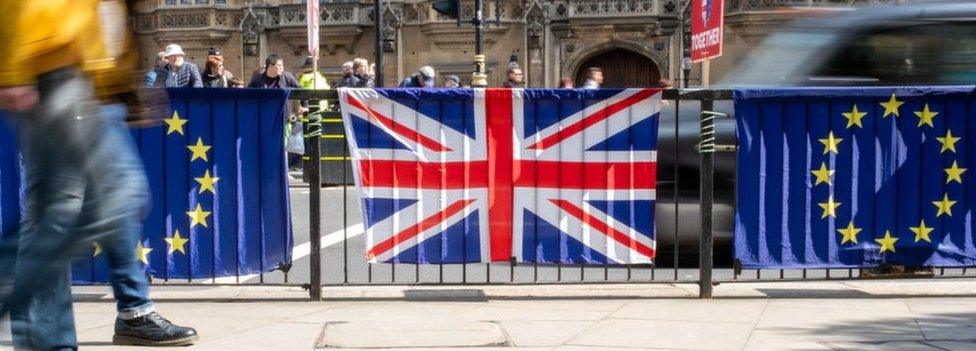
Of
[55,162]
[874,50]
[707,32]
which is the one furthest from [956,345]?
[707,32]

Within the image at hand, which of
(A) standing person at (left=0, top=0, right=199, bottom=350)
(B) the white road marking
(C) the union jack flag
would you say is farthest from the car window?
(A) standing person at (left=0, top=0, right=199, bottom=350)

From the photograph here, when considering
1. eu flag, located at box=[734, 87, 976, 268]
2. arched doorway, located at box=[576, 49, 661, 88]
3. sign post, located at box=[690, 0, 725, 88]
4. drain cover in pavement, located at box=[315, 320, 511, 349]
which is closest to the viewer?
drain cover in pavement, located at box=[315, 320, 511, 349]

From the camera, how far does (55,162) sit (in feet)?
13.9

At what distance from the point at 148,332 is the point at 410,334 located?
1.10 m

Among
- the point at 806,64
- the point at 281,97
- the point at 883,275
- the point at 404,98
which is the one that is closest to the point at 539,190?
the point at 404,98

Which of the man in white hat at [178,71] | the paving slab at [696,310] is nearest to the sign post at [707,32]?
the man in white hat at [178,71]

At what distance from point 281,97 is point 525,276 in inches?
92.4

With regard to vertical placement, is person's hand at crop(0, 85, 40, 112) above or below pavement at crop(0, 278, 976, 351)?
above

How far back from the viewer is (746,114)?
7.47m

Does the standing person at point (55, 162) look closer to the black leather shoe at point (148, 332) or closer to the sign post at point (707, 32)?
the black leather shoe at point (148, 332)

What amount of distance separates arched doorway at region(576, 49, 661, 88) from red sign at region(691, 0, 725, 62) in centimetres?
2470

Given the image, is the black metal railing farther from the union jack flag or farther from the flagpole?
the union jack flag

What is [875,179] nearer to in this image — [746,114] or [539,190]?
[746,114]

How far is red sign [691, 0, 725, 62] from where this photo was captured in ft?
46.5
